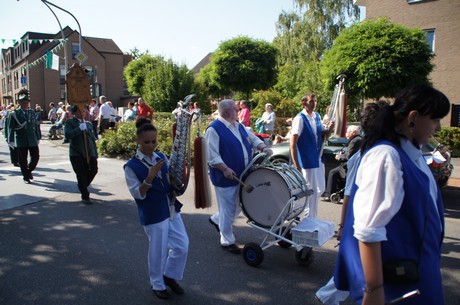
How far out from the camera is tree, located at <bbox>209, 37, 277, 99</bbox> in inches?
1126

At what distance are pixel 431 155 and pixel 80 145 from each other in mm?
6612

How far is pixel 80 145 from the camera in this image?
7465mm

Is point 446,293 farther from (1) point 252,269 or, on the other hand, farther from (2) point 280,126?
(2) point 280,126

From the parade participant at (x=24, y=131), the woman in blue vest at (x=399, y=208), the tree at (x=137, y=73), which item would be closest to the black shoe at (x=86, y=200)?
the parade participant at (x=24, y=131)

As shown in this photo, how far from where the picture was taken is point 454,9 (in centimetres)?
1953

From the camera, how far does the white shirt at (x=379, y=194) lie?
1.80 meters

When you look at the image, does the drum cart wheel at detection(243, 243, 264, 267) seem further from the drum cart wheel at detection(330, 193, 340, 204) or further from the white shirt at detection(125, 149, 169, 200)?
the drum cart wheel at detection(330, 193, 340, 204)

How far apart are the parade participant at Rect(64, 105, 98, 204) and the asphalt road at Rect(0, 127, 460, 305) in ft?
1.83

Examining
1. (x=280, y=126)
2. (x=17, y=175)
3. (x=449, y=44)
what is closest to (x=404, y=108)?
(x=17, y=175)

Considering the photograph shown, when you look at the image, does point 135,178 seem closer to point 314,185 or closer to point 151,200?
point 151,200

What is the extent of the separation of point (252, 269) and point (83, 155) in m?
4.45

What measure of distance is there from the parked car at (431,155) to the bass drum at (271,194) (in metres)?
1.38

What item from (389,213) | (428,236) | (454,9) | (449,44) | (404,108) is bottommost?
(428,236)

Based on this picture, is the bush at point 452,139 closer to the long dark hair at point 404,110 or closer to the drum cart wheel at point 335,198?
the drum cart wheel at point 335,198
